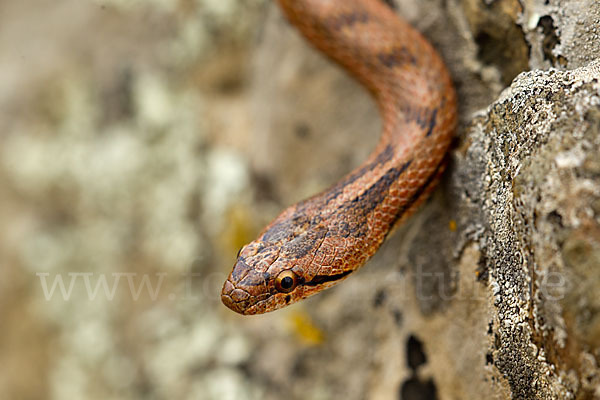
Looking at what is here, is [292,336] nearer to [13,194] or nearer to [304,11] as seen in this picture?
[304,11]

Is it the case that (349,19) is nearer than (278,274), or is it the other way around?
(278,274)

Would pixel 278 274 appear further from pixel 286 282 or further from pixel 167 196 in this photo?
pixel 167 196

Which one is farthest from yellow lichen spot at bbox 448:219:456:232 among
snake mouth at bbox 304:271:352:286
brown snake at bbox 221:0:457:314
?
snake mouth at bbox 304:271:352:286

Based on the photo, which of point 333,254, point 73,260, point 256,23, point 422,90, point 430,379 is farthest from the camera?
point 73,260

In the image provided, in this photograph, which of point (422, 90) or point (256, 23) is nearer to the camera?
point (422, 90)

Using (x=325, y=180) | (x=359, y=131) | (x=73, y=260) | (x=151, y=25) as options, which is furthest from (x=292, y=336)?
(x=151, y=25)

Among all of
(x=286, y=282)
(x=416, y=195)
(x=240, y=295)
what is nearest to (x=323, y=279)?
(x=286, y=282)

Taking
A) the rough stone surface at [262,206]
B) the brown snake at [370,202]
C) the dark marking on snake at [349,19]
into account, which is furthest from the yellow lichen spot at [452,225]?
the dark marking on snake at [349,19]
